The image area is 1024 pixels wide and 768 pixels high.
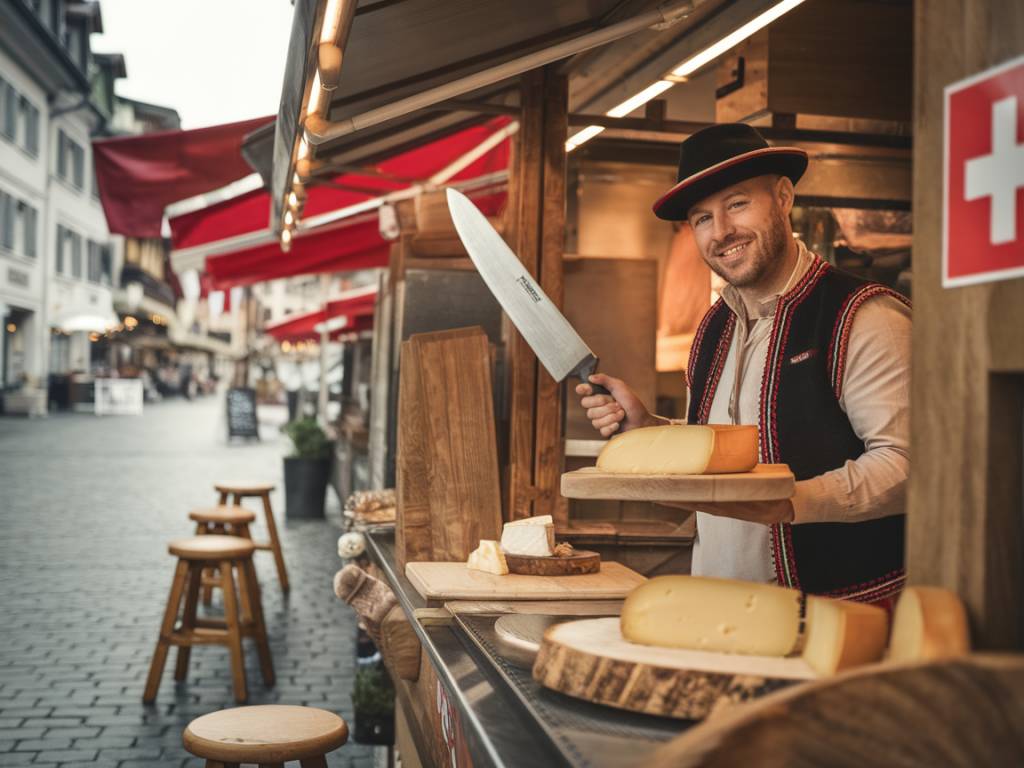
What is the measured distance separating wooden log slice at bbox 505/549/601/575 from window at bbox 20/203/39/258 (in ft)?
106

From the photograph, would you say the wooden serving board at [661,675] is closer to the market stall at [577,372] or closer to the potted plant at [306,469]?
the market stall at [577,372]

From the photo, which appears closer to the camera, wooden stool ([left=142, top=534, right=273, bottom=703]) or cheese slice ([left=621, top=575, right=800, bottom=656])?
cheese slice ([left=621, top=575, right=800, bottom=656])

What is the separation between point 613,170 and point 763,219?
3.77 m

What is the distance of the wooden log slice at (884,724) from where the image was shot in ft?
3.37

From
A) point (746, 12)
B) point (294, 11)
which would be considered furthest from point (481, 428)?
point (746, 12)

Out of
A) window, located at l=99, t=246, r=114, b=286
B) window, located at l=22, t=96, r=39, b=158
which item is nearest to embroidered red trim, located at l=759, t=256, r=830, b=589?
window, located at l=22, t=96, r=39, b=158

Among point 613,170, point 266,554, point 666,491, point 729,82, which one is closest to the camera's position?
point 666,491

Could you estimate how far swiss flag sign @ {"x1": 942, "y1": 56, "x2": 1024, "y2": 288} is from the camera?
1194 mm

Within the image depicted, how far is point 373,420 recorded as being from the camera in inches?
252

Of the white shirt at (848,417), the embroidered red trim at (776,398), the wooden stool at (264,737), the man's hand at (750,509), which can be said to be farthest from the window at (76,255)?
the man's hand at (750,509)

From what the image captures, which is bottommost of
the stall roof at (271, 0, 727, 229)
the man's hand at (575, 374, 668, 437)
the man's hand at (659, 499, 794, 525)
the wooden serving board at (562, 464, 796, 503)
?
the man's hand at (659, 499, 794, 525)

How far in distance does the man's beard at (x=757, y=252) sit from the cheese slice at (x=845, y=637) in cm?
134

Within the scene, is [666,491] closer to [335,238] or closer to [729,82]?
[729,82]

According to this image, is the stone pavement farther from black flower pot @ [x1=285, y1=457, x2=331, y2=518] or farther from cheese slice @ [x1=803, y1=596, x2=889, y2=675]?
cheese slice @ [x1=803, y1=596, x2=889, y2=675]
